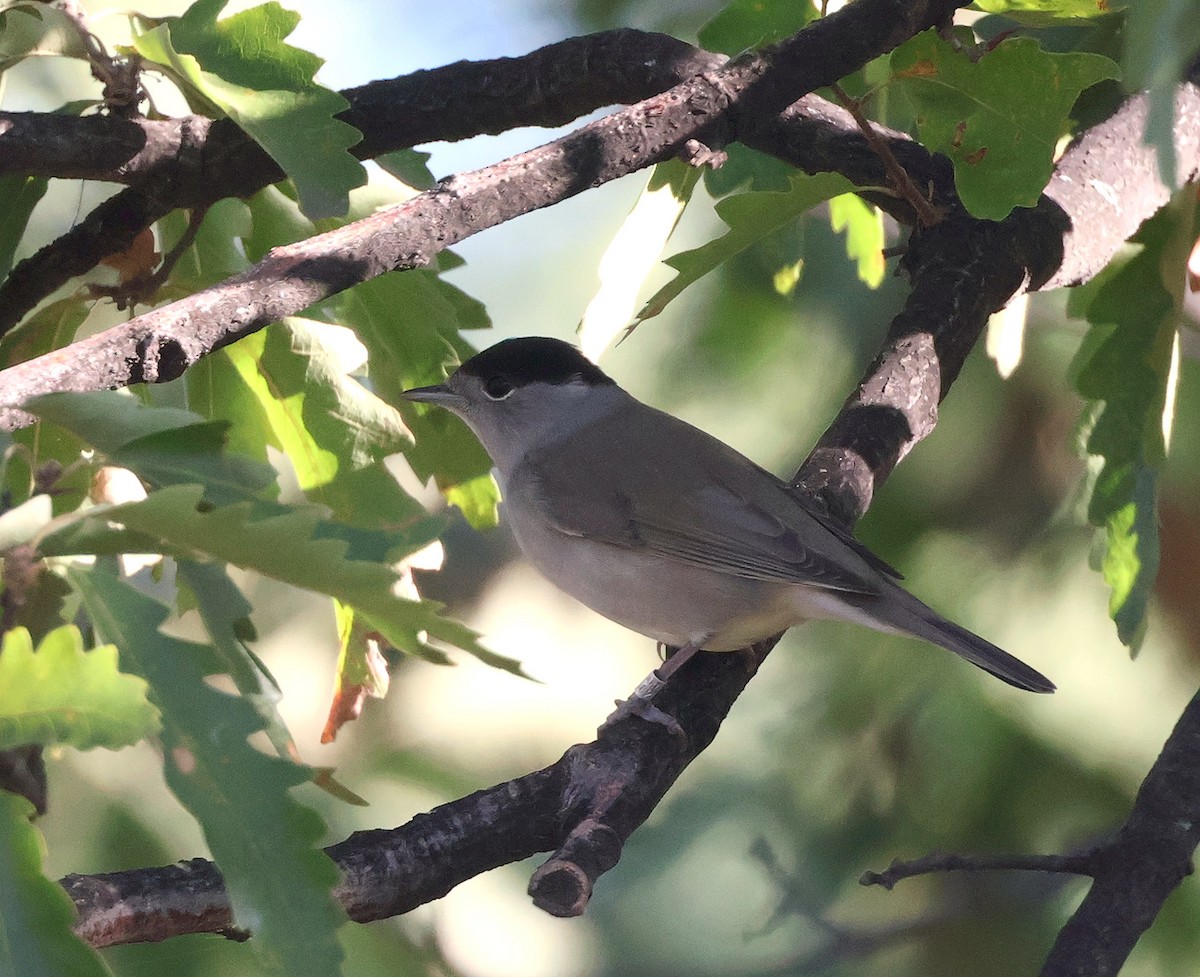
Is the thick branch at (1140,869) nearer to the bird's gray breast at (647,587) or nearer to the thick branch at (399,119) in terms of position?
the bird's gray breast at (647,587)

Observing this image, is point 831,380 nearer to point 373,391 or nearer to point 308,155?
point 373,391

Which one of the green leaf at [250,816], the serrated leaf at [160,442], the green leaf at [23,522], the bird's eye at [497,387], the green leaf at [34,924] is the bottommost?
the green leaf at [34,924]

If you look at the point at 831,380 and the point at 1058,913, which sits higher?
the point at 831,380

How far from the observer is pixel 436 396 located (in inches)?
94.6

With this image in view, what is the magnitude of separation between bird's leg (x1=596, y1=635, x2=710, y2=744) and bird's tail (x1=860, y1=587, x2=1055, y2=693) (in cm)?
34

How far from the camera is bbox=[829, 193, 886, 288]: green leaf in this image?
8.39ft

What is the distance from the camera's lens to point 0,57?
169cm

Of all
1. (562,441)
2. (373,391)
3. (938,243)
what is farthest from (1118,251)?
(373,391)

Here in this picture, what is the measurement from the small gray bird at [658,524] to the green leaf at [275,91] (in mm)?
608

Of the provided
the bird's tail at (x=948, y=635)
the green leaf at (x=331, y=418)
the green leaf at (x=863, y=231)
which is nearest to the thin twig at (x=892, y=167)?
the green leaf at (x=863, y=231)

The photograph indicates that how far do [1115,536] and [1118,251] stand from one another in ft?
Answer: 2.34

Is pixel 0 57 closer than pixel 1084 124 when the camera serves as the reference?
Yes

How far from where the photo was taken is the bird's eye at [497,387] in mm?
3176

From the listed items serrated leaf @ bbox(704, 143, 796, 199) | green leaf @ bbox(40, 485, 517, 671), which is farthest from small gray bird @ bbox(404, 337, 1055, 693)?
green leaf @ bbox(40, 485, 517, 671)
